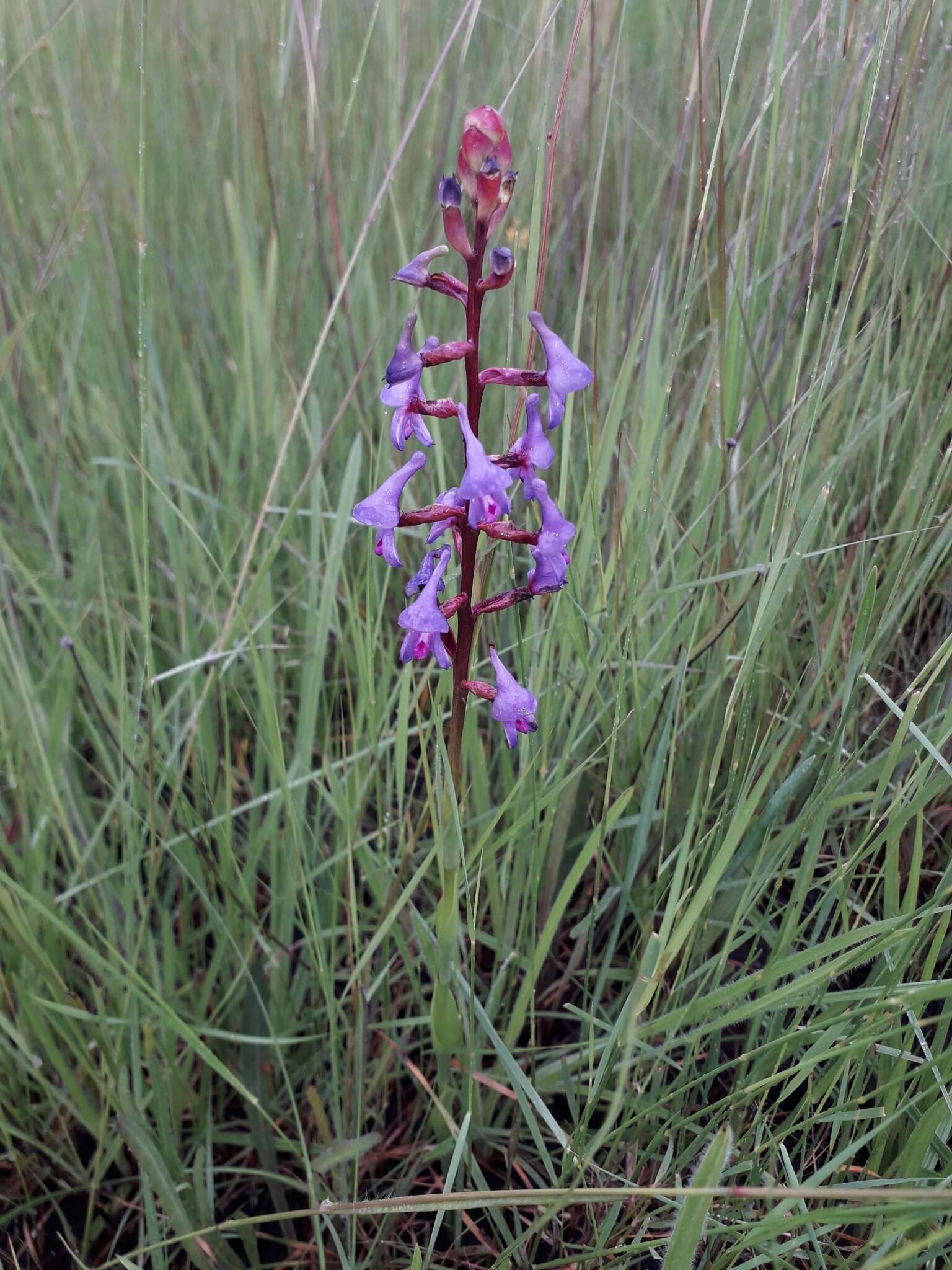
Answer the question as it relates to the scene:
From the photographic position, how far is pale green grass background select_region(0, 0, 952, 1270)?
1.11 m

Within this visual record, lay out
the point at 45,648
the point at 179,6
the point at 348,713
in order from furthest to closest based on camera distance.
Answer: the point at 179,6 < the point at 348,713 < the point at 45,648

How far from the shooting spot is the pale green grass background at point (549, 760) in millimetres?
1111

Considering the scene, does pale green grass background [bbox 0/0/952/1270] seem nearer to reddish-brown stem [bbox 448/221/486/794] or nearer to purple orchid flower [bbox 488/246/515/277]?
reddish-brown stem [bbox 448/221/486/794]

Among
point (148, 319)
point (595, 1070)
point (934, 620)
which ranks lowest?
point (595, 1070)

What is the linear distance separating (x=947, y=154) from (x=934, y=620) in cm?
95

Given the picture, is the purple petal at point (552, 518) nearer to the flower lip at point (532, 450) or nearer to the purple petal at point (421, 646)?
the flower lip at point (532, 450)

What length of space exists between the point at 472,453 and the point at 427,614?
189 millimetres

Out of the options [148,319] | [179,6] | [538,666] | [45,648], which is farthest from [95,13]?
[538,666]

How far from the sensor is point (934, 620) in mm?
1722

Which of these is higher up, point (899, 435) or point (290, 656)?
point (899, 435)

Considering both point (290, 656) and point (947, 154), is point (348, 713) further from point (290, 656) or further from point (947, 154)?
point (947, 154)

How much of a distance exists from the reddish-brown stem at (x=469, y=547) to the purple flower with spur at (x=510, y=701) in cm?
4

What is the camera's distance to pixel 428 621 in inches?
41.2

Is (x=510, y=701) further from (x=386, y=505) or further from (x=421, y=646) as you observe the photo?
(x=386, y=505)
